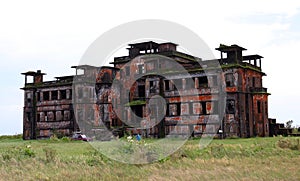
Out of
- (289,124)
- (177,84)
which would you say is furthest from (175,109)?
(289,124)

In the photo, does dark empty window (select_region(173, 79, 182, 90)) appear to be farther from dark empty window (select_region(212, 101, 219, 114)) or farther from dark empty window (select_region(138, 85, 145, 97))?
dark empty window (select_region(138, 85, 145, 97))

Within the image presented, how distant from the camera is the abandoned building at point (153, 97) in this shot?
4494 centimetres

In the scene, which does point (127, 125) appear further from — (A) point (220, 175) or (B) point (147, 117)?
(A) point (220, 175)

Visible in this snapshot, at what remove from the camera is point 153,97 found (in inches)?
1923

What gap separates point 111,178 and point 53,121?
141ft

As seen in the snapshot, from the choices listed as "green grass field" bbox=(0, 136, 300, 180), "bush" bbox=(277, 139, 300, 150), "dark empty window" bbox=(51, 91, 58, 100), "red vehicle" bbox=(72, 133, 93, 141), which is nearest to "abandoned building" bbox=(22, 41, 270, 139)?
"dark empty window" bbox=(51, 91, 58, 100)

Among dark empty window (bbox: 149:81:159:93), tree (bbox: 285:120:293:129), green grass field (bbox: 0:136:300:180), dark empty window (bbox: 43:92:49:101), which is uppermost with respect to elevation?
dark empty window (bbox: 149:81:159:93)

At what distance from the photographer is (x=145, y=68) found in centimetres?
5141

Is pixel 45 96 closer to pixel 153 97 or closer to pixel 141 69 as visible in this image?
pixel 141 69

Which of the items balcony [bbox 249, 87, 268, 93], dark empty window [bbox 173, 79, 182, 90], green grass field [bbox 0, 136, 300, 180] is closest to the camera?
green grass field [bbox 0, 136, 300, 180]

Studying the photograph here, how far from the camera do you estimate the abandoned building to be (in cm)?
4494

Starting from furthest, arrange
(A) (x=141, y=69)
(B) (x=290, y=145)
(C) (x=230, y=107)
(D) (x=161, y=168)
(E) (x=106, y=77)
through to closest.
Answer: (E) (x=106, y=77) < (A) (x=141, y=69) < (C) (x=230, y=107) < (B) (x=290, y=145) < (D) (x=161, y=168)

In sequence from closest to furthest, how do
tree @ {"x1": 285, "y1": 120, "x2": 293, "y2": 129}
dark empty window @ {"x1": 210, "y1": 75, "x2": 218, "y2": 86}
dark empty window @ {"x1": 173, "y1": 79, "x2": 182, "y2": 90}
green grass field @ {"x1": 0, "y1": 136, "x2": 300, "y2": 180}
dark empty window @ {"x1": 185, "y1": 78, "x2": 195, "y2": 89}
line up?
1. green grass field @ {"x1": 0, "y1": 136, "x2": 300, "y2": 180}
2. dark empty window @ {"x1": 210, "y1": 75, "x2": 218, "y2": 86}
3. dark empty window @ {"x1": 185, "y1": 78, "x2": 195, "y2": 89}
4. dark empty window @ {"x1": 173, "y1": 79, "x2": 182, "y2": 90}
5. tree @ {"x1": 285, "y1": 120, "x2": 293, "y2": 129}

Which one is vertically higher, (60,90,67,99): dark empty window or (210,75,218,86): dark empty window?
(210,75,218,86): dark empty window
